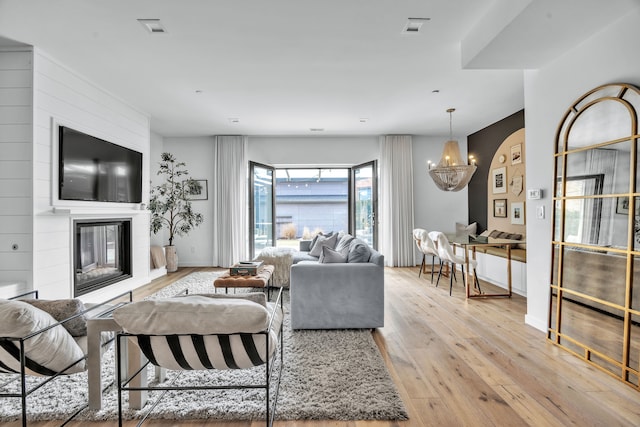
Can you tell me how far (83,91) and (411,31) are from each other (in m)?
3.56

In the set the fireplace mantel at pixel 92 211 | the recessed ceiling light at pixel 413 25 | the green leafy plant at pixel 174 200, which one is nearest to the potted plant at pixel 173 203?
the green leafy plant at pixel 174 200

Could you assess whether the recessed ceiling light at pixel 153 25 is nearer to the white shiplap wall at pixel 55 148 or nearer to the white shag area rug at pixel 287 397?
the white shiplap wall at pixel 55 148

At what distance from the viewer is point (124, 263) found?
4988 millimetres

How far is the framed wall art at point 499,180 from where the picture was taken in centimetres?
570

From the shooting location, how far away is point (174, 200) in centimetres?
648

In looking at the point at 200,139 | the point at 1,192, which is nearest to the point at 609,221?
the point at 1,192

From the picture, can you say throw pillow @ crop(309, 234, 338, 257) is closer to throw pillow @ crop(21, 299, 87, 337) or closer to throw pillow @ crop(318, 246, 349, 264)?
throw pillow @ crop(318, 246, 349, 264)

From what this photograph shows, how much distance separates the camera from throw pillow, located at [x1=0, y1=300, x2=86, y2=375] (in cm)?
159

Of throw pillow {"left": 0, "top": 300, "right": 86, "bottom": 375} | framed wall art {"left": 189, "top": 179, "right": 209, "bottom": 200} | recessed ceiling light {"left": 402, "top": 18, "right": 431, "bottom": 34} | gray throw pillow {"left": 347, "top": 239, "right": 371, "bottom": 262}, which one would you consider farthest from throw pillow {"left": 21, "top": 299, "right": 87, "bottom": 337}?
framed wall art {"left": 189, "top": 179, "right": 209, "bottom": 200}

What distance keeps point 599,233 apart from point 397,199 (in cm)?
438

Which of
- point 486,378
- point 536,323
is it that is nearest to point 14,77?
point 486,378

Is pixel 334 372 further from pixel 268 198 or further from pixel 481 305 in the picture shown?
pixel 268 198

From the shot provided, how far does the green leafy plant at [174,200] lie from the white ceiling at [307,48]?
169cm

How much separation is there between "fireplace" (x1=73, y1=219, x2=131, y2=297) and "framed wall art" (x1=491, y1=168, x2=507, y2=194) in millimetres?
5698
